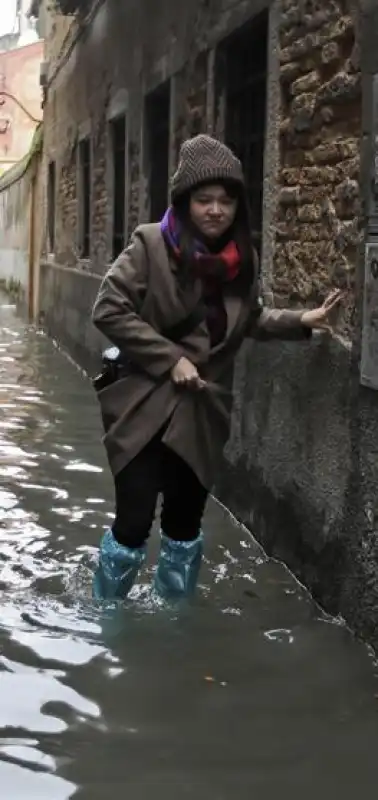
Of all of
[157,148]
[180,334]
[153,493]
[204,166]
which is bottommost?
[153,493]

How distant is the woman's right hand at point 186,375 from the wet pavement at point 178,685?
0.96m

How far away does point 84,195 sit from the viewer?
1423cm

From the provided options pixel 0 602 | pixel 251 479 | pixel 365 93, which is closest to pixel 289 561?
pixel 251 479

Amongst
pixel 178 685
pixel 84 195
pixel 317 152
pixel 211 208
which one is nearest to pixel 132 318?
pixel 211 208

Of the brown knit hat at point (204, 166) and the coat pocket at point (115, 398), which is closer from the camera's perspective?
A: the brown knit hat at point (204, 166)

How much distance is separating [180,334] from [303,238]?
1376 millimetres

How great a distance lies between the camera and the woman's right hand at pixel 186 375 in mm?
3855

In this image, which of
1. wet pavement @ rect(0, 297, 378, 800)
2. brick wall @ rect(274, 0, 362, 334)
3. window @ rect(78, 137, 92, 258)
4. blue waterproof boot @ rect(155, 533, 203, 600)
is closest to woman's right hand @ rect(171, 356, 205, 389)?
blue waterproof boot @ rect(155, 533, 203, 600)

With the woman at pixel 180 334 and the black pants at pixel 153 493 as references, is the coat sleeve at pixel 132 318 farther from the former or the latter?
the black pants at pixel 153 493

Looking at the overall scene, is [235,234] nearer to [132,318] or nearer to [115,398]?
[132,318]

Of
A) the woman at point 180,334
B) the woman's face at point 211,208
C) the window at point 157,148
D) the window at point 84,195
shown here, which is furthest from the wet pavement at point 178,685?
the window at point 84,195

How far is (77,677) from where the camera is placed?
3.82 metres

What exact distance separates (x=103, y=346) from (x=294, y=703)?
7.69 metres

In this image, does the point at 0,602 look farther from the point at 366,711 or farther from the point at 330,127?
the point at 330,127
